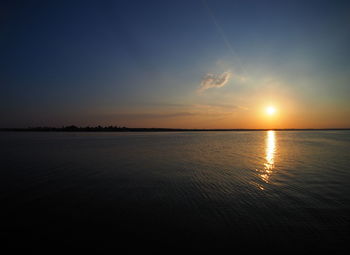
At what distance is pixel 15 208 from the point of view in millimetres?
7066

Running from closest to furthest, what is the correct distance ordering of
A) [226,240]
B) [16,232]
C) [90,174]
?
[226,240] → [16,232] → [90,174]

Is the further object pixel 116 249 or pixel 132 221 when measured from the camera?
pixel 132 221

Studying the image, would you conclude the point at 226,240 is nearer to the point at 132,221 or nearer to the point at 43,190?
the point at 132,221

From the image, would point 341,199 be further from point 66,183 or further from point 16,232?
point 66,183

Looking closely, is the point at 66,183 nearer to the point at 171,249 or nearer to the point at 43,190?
the point at 43,190

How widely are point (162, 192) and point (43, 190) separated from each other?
667 centimetres

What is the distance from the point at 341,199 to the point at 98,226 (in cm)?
1114

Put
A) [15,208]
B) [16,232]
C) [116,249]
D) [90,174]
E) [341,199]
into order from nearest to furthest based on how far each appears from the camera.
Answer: [116,249], [16,232], [15,208], [341,199], [90,174]

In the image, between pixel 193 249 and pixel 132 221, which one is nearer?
pixel 193 249

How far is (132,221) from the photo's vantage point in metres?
6.11

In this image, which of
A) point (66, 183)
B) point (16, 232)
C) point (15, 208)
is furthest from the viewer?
point (66, 183)

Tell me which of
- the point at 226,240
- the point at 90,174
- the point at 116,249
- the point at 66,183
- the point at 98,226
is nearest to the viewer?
the point at 116,249

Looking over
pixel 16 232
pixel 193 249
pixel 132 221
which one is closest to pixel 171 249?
pixel 193 249

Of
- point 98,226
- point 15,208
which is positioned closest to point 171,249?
point 98,226
